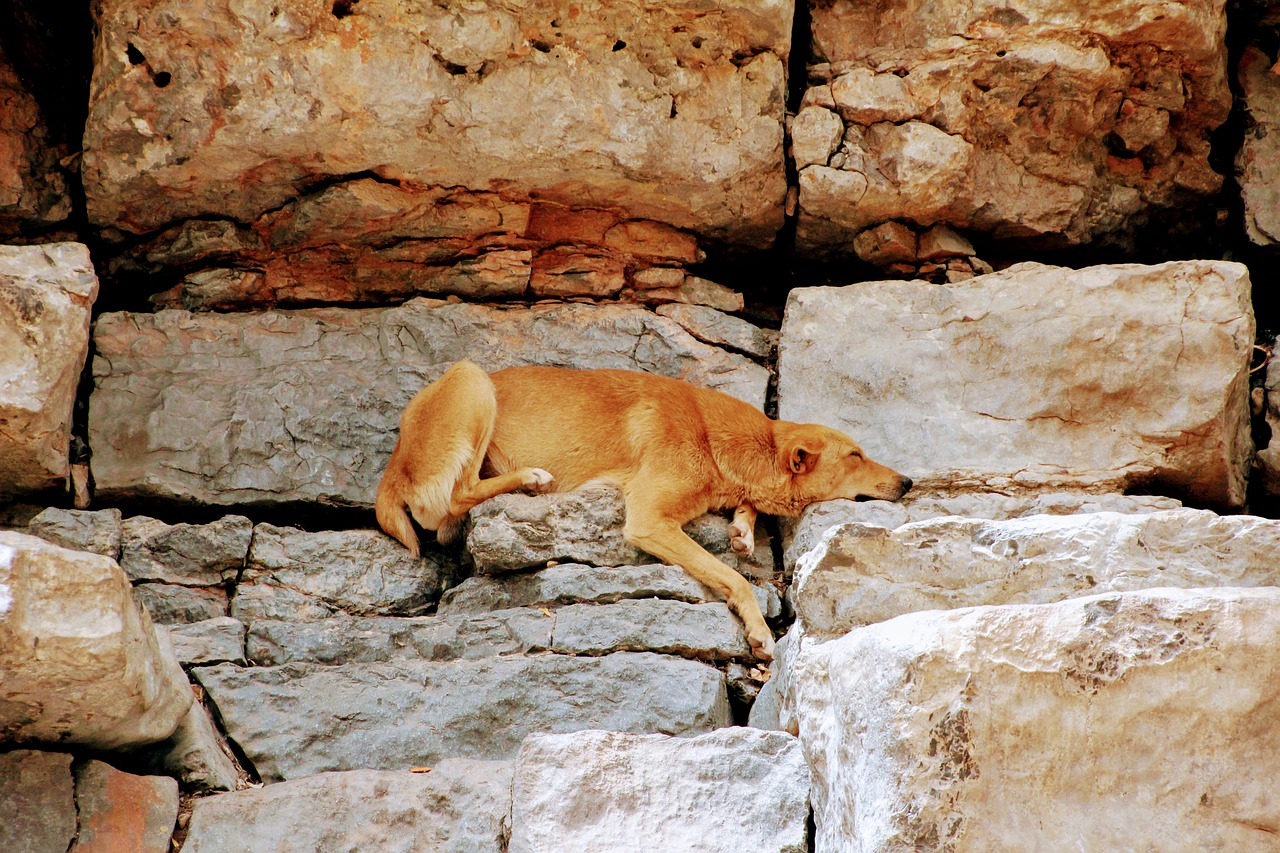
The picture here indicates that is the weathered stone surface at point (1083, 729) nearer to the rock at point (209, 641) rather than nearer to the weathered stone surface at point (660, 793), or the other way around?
the weathered stone surface at point (660, 793)

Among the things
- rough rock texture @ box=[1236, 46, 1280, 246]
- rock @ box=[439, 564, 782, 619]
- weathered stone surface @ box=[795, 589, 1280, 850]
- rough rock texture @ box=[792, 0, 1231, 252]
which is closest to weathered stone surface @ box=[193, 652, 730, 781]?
rock @ box=[439, 564, 782, 619]

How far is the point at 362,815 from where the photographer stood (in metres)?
4.09

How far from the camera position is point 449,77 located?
7.02 m

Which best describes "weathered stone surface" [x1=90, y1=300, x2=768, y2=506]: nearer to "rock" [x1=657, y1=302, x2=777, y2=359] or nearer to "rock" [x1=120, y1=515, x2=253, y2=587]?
"rock" [x1=657, y1=302, x2=777, y2=359]

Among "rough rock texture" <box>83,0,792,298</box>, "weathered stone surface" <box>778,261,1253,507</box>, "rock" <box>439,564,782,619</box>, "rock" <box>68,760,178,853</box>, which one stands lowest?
"rock" <box>68,760,178,853</box>

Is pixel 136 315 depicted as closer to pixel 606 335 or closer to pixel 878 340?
pixel 606 335

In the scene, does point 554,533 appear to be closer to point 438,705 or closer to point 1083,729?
point 438,705

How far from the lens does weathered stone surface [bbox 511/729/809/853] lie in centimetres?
372

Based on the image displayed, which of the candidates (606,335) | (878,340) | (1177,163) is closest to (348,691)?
(606,335)

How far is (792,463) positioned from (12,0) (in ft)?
18.5

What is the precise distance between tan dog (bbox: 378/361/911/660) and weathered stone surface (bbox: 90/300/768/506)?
1.46 feet

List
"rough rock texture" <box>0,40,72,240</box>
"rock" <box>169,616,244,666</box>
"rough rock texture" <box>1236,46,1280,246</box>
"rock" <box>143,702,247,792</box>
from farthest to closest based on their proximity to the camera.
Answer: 1. "rough rock texture" <box>1236,46,1280,246</box>
2. "rough rock texture" <box>0,40,72,240</box>
3. "rock" <box>169,616,244,666</box>
4. "rock" <box>143,702,247,792</box>

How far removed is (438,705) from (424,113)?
3.65 meters

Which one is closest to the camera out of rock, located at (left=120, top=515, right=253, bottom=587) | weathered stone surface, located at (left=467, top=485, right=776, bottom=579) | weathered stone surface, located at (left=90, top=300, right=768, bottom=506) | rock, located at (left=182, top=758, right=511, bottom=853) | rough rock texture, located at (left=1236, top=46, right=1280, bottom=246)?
rock, located at (left=182, top=758, right=511, bottom=853)
